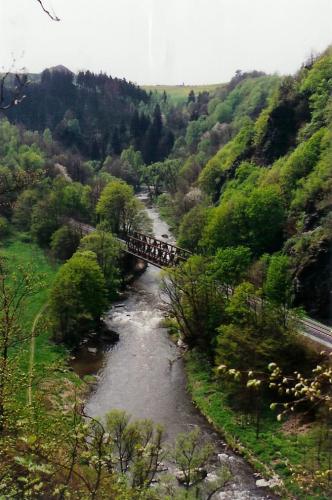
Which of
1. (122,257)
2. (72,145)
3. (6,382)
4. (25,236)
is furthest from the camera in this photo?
(72,145)

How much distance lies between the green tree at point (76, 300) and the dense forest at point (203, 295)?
0.43ft

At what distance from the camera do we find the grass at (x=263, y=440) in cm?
3206

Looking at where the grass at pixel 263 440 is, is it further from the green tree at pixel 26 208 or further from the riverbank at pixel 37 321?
the green tree at pixel 26 208

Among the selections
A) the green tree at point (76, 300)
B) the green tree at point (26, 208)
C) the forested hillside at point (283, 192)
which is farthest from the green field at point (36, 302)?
the forested hillside at point (283, 192)

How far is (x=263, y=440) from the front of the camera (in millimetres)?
35344

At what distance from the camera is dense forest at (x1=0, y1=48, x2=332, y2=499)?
42.7 ft

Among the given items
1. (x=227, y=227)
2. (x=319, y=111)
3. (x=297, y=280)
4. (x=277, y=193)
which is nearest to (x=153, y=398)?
(x=297, y=280)

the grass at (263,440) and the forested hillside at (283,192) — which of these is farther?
the forested hillside at (283,192)

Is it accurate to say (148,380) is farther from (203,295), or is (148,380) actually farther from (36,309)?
(36,309)

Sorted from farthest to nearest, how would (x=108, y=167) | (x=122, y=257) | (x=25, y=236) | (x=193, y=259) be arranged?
(x=108, y=167) → (x=25, y=236) → (x=122, y=257) → (x=193, y=259)

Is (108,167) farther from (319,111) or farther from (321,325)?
(321,325)

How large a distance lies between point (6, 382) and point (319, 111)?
6780cm

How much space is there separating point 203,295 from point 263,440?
15.7 m

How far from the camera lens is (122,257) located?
7075 cm
